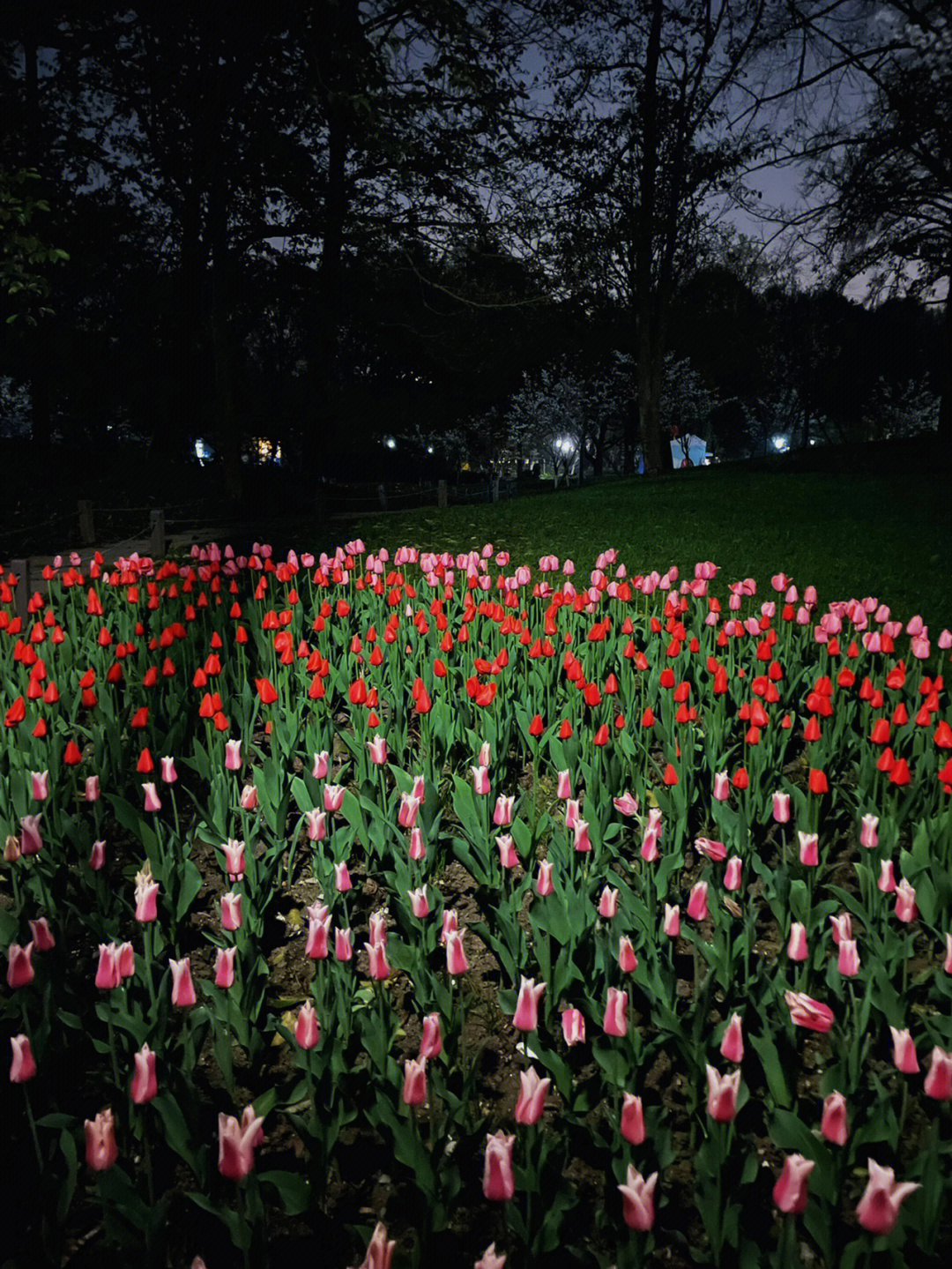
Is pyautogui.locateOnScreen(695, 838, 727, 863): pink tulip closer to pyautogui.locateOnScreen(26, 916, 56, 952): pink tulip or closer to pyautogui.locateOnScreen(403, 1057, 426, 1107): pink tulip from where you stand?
pyautogui.locateOnScreen(403, 1057, 426, 1107): pink tulip

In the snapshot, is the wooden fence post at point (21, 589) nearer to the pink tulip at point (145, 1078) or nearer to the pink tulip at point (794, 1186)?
the pink tulip at point (145, 1078)

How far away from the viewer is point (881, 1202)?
4.34 ft

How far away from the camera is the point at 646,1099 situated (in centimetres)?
217

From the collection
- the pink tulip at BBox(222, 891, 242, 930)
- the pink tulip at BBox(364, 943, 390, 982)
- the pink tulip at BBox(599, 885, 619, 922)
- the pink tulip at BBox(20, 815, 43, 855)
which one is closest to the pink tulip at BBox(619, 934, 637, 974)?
the pink tulip at BBox(599, 885, 619, 922)

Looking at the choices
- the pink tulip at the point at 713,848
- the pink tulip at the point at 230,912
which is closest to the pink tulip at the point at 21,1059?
the pink tulip at the point at 230,912

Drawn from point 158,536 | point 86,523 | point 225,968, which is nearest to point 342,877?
point 225,968

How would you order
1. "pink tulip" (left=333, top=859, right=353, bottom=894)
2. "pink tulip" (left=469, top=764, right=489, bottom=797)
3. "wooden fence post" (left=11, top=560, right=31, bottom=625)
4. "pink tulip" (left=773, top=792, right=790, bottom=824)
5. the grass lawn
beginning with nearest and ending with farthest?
1. "pink tulip" (left=333, top=859, right=353, bottom=894)
2. "pink tulip" (left=773, top=792, right=790, bottom=824)
3. "pink tulip" (left=469, top=764, right=489, bottom=797)
4. "wooden fence post" (left=11, top=560, right=31, bottom=625)
5. the grass lawn

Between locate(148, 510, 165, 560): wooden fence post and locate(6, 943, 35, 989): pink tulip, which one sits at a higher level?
locate(148, 510, 165, 560): wooden fence post

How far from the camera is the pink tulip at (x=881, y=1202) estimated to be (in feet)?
4.30

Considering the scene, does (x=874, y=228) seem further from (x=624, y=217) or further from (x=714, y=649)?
(x=714, y=649)

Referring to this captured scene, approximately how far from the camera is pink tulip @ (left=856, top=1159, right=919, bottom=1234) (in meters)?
1.31

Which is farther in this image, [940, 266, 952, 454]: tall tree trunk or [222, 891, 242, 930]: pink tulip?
[940, 266, 952, 454]: tall tree trunk

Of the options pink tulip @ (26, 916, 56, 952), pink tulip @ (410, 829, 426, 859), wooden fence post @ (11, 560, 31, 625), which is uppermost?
wooden fence post @ (11, 560, 31, 625)

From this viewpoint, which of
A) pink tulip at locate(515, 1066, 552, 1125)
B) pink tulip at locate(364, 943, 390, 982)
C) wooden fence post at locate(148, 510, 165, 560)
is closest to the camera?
pink tulip at locate(515, 1066, 552, 1125)
